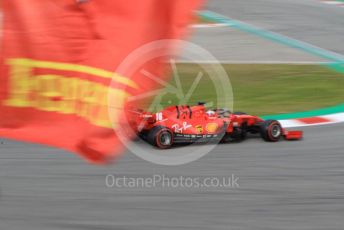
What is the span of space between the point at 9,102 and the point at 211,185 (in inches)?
86.3

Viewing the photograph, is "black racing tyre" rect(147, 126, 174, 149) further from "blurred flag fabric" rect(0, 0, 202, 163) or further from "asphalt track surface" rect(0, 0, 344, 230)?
"blurred flag fabric" rect(0, 0, 202, 163)

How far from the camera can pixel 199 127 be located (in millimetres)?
6688

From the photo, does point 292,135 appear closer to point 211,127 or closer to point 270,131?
point 270,131

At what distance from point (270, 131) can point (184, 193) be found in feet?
6.35

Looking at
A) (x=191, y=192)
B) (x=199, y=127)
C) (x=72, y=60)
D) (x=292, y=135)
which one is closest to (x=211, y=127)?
(x=199, y=127)

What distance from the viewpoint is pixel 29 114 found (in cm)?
339

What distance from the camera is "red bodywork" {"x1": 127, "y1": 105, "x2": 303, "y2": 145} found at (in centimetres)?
657

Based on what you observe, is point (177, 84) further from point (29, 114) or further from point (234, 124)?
point (29, 114)

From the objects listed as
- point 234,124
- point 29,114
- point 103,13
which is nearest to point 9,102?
point 29,114

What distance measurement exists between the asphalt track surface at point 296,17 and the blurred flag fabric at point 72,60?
10.4 m

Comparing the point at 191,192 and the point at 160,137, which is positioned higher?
the point at 160,137

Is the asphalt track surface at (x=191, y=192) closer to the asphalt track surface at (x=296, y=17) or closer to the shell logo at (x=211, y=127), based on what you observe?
the shell logo at (x=211, y=127)

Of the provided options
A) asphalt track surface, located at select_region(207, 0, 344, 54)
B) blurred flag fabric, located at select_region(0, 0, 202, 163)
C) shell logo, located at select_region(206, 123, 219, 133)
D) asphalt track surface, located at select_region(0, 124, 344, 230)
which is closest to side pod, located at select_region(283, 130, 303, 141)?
asphalt track surface, located at select_region(0, 124, 344, 230)

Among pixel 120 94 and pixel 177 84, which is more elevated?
pixel 177 84
